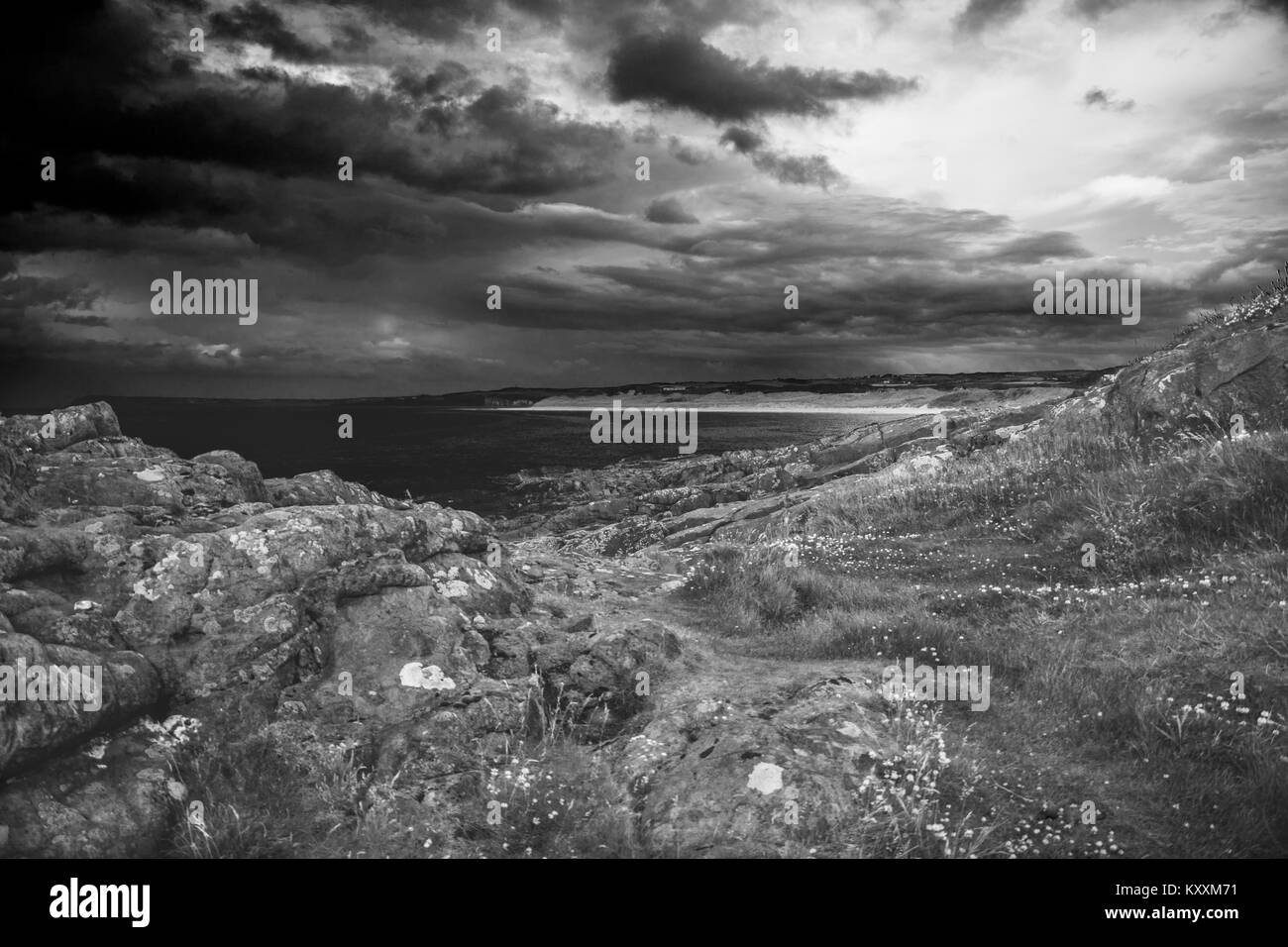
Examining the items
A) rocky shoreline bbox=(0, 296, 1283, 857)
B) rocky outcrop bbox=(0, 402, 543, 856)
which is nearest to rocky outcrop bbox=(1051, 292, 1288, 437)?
rocky shoreline bbox=(0, 296, 1283, 857)

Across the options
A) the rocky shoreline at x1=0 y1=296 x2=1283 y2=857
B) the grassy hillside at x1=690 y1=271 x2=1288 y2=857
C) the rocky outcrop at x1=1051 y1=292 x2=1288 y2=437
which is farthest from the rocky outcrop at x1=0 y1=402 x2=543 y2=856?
the rocky outcrop at x1=1051 y1=292 x2=1288 y2=437

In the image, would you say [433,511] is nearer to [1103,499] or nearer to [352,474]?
[1103,499]

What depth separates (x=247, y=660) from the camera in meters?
7.49

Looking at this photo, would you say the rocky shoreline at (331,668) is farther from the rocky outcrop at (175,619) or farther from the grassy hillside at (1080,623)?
the grassy hillside at (1080,623)

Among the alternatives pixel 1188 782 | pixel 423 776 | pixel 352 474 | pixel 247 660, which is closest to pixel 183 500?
pixel 247 660

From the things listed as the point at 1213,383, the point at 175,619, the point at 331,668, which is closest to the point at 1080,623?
the point at 331,668

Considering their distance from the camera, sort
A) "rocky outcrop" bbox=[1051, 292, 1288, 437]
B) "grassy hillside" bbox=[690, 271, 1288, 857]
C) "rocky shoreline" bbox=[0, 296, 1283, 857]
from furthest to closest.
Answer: "rocky outcrop" bbox=[1051, 292, 1288, 437] → "rocky shoreline" bbox=[0, 296, 1283, 857] → "grassy hillside" bbox=[690, 271, 1288, 857]

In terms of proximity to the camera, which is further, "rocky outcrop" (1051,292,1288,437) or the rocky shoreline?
"rocky outcrop" (1051,292,1288,437)

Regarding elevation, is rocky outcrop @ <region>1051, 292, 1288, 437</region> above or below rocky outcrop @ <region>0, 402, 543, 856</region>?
above

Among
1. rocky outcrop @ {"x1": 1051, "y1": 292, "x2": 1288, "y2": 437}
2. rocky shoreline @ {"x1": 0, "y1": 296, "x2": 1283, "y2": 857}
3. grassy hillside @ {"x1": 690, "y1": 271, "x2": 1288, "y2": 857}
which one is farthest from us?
rocky outcrop @ {"x1": 1051, "y1": 292, "x2": 1288, "y2": 437}

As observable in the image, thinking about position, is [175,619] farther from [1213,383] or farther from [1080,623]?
[1213,383]

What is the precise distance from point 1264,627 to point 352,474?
94.8 m

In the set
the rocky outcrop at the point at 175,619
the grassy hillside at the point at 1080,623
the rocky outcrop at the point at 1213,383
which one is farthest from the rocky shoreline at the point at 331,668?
the rocky outcrop at the point at 1213,383

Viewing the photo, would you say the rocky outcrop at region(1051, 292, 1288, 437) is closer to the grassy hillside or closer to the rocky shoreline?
the grassy hillside
